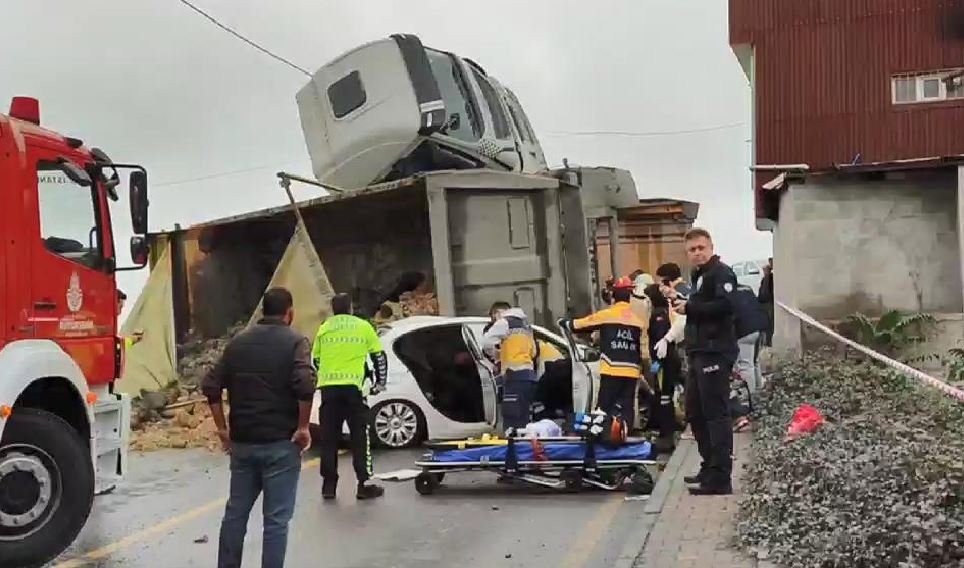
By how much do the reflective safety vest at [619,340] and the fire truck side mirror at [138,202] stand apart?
12.5 feet

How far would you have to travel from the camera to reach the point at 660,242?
2292cm

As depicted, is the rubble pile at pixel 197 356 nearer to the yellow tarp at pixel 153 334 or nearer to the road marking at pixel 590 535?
the yellow tarp at pixel 153 334

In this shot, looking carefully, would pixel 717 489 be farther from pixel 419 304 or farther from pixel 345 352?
pixel 419 304

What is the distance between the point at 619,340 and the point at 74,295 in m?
4.53

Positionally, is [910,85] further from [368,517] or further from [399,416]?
[368,517]

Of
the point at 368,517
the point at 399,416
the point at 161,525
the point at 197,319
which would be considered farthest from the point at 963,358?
the point at 197,319

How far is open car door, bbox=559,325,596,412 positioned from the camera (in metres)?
10.7

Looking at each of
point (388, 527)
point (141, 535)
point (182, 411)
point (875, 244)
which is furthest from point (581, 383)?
point (182, 411)

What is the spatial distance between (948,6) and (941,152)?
10.4 feet

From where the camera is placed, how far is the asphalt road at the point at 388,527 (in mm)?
6676

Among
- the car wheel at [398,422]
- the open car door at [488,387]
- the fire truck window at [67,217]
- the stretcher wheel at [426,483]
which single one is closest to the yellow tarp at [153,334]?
the car wheel at [398,422]

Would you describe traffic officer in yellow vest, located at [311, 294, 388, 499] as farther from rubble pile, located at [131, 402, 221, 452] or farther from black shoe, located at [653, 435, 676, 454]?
rubble pile, located at [131, 402, 221, 452]

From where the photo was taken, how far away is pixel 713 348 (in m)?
7.64

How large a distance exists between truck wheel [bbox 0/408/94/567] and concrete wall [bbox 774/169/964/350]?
8.66 metres
